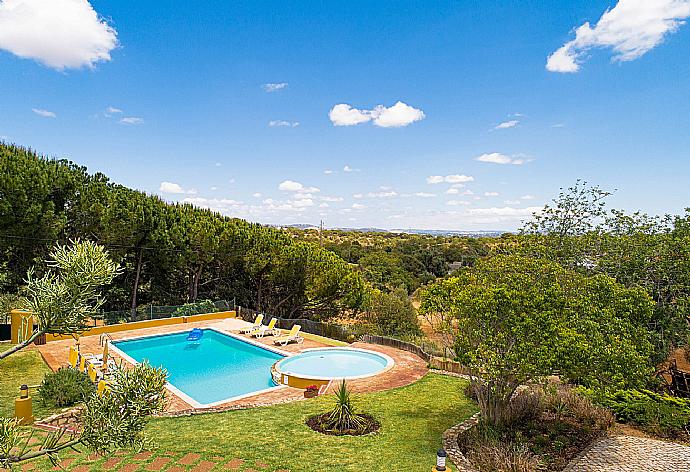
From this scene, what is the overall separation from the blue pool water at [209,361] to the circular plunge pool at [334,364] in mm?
901

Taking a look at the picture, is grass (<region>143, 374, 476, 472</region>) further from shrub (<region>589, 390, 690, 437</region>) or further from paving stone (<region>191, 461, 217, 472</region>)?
shrub (<region>589, 390, 690, 437</region>)

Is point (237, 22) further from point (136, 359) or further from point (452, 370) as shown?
point (452, 370)

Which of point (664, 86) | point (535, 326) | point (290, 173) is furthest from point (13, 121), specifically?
point (664, 86)

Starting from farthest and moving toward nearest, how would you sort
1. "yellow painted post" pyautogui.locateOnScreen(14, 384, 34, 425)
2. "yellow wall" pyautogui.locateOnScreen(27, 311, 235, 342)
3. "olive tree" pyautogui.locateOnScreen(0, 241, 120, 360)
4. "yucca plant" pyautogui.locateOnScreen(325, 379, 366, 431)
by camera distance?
1. "yellow wall" pyautogui.locateOnScreen(27, 311, 235, 342)
2. "yucca plant" pyautogui.locateOnScreen(325, 379, 366, 431)
3. "yellow painted post" pyautogui.locateOnScreen(14, 384, 34, 425)
4. "olive tree" pyautogui.locateOnScreen(0, 241, 120, 360)

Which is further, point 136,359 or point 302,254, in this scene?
point 302,254

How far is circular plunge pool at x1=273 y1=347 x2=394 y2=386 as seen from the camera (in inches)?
594

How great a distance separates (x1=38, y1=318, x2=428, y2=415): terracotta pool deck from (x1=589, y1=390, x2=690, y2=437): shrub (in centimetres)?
547

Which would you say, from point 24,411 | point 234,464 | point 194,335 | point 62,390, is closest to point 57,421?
point 24,411

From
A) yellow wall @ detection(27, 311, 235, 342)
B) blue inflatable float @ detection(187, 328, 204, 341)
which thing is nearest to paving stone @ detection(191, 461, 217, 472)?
blue inflatable float @ detection(187, 328, 204, 341)

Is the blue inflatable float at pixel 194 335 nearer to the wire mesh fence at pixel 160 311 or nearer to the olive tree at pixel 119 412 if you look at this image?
the wire mesh fence at pixel 160 311

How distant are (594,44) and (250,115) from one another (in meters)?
21.1

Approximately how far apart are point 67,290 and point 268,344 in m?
16.2

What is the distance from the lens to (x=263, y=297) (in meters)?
27.5

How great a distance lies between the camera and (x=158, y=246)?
2348cm
